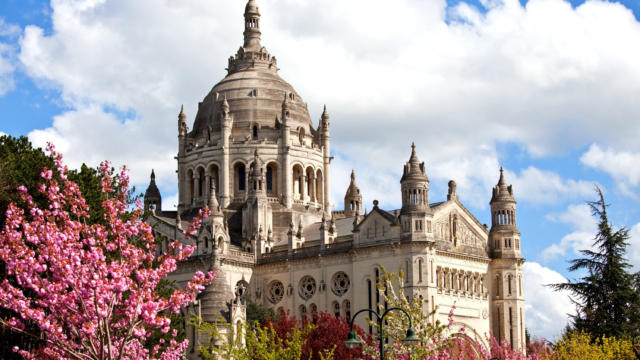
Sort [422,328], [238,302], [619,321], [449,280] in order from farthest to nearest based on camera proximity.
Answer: [449,280], [619,321], [238,302], [422,328]

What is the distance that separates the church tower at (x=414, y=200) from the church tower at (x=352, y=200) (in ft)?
73.1

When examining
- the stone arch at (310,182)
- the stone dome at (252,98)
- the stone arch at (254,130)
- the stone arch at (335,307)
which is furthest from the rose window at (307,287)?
the stone dome at (252,98)

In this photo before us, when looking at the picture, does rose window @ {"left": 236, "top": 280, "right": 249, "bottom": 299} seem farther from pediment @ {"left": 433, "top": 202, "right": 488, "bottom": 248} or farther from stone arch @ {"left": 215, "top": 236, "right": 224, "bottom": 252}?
pediment @ {"left": 433, "top": 202, "right": 488, "bottom": 248}

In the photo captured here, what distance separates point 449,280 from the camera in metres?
75.1

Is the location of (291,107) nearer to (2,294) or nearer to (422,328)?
(422,328)

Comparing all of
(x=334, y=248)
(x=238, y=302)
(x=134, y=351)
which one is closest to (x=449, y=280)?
(x=334, y=248)

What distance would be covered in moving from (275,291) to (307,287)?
391 centimetres

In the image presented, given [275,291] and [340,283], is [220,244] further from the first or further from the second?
[340,283]

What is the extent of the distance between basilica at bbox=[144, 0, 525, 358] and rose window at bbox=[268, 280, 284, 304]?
0.10 m

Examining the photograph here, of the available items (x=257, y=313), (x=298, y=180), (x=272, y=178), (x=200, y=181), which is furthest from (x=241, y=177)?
(x=257, y=313)

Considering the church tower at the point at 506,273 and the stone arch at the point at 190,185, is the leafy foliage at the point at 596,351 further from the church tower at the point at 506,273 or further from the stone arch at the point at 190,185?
the stone arch at the point at 190,185

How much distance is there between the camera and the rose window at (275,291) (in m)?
82.7

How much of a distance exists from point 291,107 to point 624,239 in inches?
1549

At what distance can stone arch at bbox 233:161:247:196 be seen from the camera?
303 ft
